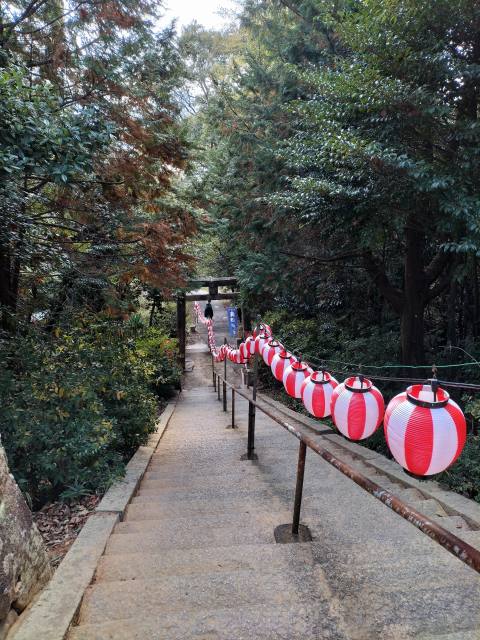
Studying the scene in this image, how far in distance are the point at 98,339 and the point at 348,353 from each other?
5606mm

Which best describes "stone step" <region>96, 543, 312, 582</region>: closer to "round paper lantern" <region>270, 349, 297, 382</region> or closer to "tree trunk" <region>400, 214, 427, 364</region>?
"round paper lantern" <region>270, 349, 297, 382</region>

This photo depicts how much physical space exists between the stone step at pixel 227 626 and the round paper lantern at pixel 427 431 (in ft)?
3.60

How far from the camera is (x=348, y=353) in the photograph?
9.16 metres

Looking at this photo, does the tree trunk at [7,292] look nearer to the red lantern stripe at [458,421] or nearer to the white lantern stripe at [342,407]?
the white lantern stripe at [342,407]

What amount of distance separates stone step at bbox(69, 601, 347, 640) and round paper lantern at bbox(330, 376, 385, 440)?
170cm

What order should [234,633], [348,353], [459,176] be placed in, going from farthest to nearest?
[348,353] < [459,176] < [234,633]

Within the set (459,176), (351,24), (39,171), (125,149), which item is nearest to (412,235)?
(459,176)

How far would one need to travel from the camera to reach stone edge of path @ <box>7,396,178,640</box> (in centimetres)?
181

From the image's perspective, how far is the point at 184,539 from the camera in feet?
9.25

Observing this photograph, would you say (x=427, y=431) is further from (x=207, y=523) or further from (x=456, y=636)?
(x=207, y=523)

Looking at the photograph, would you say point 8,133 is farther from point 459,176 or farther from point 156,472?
point 459,176

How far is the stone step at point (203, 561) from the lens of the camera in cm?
231

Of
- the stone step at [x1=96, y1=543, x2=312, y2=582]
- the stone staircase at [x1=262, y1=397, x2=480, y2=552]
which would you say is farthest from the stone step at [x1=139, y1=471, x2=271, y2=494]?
the stone step at [x1=96, y1=543, x2=312, y2=582]

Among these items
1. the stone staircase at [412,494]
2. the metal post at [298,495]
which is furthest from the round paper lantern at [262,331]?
the metal post at [298,495]
